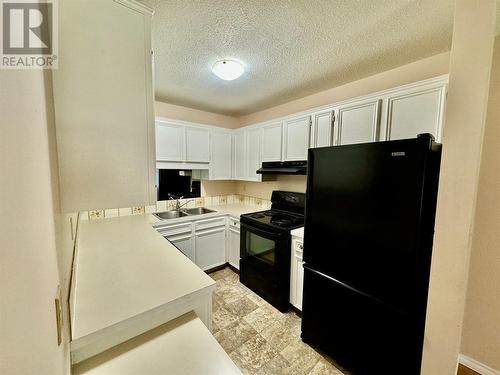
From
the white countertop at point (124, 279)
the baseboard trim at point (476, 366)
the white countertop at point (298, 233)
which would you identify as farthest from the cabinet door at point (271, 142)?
the baseboard trim at point (476, 366)

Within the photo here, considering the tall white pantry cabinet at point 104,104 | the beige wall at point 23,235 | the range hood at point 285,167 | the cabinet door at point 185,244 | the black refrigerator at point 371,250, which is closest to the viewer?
the beige wall at point 23,235

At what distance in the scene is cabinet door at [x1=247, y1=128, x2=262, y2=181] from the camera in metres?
2.93

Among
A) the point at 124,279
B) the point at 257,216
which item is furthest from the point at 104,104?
the point at 257,216

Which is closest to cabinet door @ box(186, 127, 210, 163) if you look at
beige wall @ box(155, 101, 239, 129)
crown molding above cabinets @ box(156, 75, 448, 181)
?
crown molding above cabinets @ box(156, 75, 448, 181)

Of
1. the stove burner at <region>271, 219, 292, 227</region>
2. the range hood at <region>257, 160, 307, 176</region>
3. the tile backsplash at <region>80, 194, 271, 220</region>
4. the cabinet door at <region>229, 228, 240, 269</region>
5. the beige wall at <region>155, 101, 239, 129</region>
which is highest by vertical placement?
the beige wall at <region>155, 101, 239, 129</region>

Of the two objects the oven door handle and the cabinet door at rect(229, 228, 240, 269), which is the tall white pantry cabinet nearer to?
the oven door handle

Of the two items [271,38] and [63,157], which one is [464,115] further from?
[63,157]

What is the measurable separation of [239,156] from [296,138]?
3.60 feet

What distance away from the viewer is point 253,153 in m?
3.02

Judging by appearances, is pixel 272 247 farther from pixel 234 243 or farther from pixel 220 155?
pixel 220 155

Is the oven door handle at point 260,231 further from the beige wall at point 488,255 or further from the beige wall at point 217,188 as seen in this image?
the beige wall at point 488,255

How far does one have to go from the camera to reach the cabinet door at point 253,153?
293 cm

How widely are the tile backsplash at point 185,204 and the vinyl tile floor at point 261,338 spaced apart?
4.46 ft

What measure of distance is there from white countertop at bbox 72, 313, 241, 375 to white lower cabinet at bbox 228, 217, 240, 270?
201 centimetres
